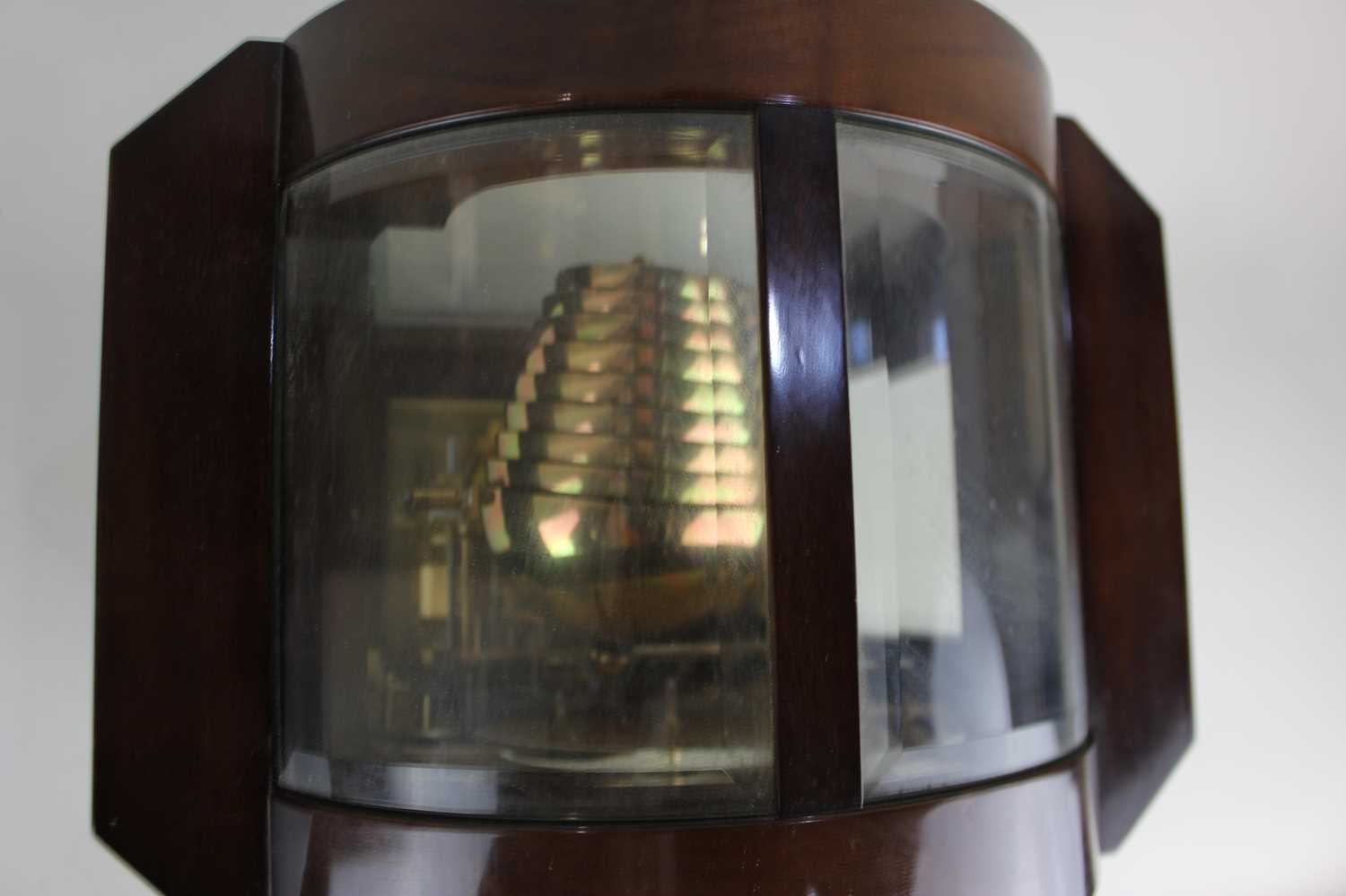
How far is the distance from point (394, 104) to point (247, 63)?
10cm

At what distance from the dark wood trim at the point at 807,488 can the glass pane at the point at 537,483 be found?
10mm

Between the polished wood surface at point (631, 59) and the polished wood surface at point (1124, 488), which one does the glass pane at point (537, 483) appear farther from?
the polished wood surface at point (1124, 488)

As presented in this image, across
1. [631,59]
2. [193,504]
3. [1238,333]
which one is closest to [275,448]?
[193,504]

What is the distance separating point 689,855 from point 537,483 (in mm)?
170

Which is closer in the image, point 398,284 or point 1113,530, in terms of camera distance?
point 398,284

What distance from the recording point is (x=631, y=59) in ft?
1.80

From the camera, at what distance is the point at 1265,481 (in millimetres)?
948

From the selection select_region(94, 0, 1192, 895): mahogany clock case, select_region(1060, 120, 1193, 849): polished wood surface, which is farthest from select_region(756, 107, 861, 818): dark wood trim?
select_region(1060, 120, 1193, 849): polished wood surface

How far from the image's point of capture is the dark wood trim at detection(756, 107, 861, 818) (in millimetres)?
526

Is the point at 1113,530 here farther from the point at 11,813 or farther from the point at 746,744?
the point at 11,813

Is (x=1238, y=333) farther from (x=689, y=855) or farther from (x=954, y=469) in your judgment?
(x=689, y=855)

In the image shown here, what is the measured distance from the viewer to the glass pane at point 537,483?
53cm

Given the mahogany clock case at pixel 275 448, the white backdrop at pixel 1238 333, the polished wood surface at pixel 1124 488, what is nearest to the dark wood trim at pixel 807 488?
the mahogany clock case at pixel 275 448

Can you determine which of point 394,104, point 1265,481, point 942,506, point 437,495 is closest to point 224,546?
point 437,495
